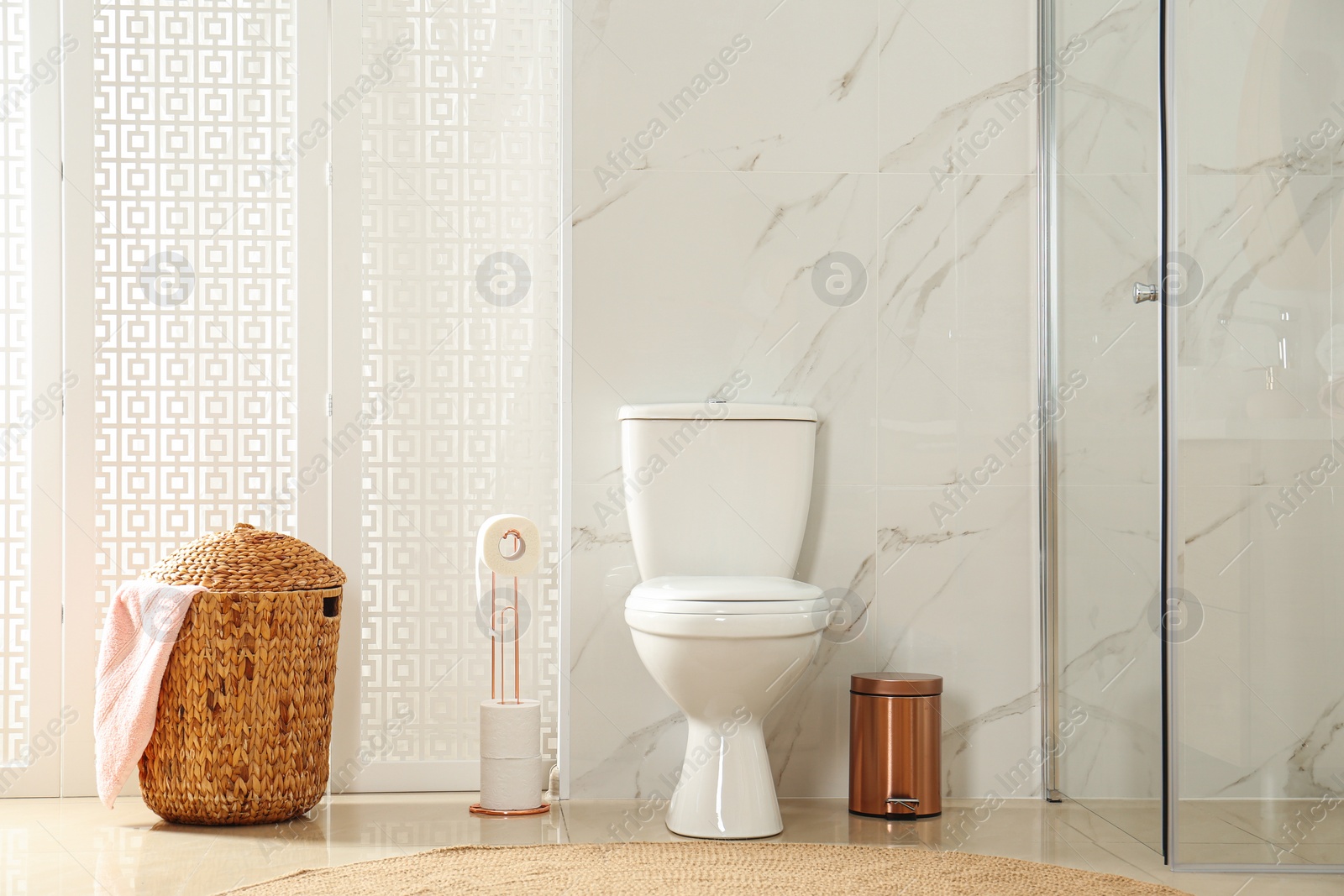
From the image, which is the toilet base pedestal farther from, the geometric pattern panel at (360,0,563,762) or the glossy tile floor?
the geometric pattern panel at (360,0,563,762)

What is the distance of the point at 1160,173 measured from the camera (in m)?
1.96

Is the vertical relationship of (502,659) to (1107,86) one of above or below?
below

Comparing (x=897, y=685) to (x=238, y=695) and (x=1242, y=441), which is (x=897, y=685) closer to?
(x=1242, y=441)

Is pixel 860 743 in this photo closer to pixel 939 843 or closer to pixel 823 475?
pixel 939 843

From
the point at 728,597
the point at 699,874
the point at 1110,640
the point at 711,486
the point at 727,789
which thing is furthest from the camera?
the point at 711,486

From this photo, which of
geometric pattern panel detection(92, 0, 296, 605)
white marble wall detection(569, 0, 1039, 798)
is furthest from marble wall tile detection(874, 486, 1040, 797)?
geometric pattern panel detection(92, 0, 296, 605)

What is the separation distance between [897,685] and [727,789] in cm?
42

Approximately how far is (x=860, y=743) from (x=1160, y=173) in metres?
1.22

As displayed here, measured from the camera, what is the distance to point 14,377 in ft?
8.02

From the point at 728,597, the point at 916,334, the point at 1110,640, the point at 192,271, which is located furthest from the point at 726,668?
the point at 192,271

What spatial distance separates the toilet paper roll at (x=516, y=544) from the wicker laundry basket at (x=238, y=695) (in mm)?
346

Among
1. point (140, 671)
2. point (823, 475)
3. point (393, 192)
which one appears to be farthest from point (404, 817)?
point (393, 192)

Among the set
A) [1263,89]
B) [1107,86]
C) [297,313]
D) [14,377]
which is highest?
[1107,86]

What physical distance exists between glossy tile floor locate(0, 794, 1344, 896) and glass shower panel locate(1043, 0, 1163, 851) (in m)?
0.11
